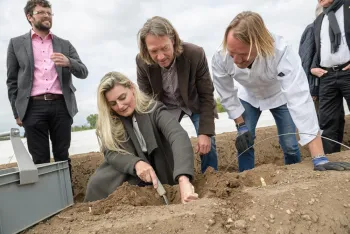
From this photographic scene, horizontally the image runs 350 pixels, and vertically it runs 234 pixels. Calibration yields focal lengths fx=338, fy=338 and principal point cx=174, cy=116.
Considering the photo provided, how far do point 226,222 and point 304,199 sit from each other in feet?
1.36

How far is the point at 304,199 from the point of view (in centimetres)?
160

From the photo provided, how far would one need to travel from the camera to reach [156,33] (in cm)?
219

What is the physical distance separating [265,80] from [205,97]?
473 mm

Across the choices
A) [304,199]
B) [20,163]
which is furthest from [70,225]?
[304,199]

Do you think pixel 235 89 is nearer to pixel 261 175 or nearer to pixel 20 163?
pixel 261 175

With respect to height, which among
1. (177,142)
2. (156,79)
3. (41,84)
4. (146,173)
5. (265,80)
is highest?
(41,84)

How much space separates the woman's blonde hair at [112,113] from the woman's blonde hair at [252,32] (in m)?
0.73

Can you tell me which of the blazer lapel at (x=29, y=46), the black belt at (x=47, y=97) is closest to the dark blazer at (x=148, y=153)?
the black belt at (x=47, y=97)

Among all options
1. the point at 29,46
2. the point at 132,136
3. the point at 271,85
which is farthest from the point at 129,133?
the point at 29,46

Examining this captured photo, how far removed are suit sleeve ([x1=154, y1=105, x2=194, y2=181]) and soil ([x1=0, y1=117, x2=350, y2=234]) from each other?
0.60 ft

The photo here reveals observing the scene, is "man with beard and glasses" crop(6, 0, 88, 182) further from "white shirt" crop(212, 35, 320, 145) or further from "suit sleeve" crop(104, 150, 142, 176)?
"white shirt" crop(212, 35, 320, 145)

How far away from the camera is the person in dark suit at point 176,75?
88.7 inches

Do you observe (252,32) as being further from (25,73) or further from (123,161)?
(25,73)

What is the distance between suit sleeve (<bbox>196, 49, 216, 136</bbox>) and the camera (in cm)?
255
